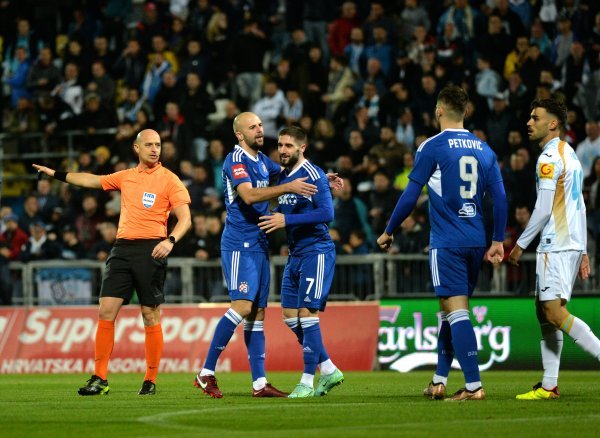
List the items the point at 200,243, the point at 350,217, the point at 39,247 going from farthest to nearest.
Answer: the point at 39,247
the point at 200,243
the point at 350,217

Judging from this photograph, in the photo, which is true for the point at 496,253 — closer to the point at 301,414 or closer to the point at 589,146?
the point at 301,414

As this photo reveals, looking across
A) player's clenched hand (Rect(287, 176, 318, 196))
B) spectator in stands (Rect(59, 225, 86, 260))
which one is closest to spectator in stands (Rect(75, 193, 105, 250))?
spectator in stands (Rect(59, 225, 86, 260))

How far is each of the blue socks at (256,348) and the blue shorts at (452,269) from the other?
2102mm

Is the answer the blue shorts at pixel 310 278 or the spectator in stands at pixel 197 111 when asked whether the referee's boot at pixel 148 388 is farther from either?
the spectator in stands at pixel 197 111

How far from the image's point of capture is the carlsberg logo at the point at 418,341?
1769 centimetres

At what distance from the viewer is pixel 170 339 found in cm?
1928

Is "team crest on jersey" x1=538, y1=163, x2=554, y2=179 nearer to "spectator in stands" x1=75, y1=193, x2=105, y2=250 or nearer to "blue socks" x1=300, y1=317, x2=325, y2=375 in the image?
"blue socks" x1=300, y1=317, x2=325, y2=375

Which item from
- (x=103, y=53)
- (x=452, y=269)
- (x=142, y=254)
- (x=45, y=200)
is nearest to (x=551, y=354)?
(x=452, y=269)

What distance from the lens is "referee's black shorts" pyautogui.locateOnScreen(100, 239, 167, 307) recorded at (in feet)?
40.1

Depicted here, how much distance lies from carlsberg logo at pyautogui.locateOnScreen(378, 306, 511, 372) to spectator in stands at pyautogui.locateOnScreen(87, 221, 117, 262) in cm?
566

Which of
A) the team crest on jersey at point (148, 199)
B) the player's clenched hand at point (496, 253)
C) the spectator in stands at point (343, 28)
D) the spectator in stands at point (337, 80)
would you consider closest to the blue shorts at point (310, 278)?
the team crest on jersey at point (148, 199)

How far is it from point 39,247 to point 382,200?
22.0 feet

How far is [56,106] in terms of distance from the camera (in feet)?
87.0

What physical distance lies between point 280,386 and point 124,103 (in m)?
13.6
